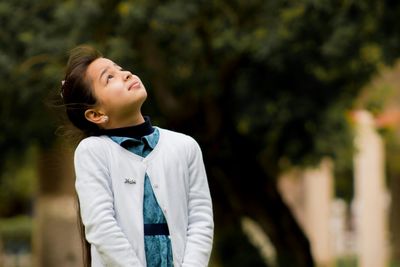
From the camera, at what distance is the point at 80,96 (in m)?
Answer: 4.23

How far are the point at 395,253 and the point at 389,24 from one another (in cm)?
2510

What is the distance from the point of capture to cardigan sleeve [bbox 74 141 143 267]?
394 cm

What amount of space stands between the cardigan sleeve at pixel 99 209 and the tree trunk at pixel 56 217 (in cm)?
1072

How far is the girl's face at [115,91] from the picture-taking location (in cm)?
409

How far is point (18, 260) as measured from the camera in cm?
2847

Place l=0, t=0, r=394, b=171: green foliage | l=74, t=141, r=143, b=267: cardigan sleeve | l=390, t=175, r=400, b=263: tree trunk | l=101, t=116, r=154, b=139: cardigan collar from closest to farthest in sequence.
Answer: l=74, t=141, r=143, b=267: cardigan sleeve
l=101, t=116, r=154, b=139: cardigan collar
l=0, t=0, r=394, b=171: green foliage
l=390, t=175, r=400, b=263: tree trunk

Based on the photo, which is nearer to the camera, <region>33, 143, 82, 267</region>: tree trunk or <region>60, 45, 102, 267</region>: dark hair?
<region>60, 45, 102, 267</region>: dark hair

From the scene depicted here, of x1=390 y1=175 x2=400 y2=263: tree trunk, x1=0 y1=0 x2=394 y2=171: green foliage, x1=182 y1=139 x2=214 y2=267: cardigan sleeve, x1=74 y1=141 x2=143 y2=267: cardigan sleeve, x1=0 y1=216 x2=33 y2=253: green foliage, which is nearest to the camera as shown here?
x1=74 y1=141 x2=143 y2=267: cardigan sleeve

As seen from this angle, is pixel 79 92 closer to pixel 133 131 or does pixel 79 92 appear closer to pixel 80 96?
pixel 80 96

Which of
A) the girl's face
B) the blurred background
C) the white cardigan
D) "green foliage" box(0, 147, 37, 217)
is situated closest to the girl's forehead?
the girl's face

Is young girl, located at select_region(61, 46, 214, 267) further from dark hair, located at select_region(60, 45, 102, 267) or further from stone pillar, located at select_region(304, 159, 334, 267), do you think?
stone pillar, located at select_region(304, 159, 334, 267)

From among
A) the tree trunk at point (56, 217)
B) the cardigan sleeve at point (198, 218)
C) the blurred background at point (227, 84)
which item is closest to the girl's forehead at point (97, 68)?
the cardigan sleeve at point (198, 218)

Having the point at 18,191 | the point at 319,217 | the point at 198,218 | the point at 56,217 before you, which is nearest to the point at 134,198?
the point at 198,218

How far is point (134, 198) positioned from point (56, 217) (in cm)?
1126
